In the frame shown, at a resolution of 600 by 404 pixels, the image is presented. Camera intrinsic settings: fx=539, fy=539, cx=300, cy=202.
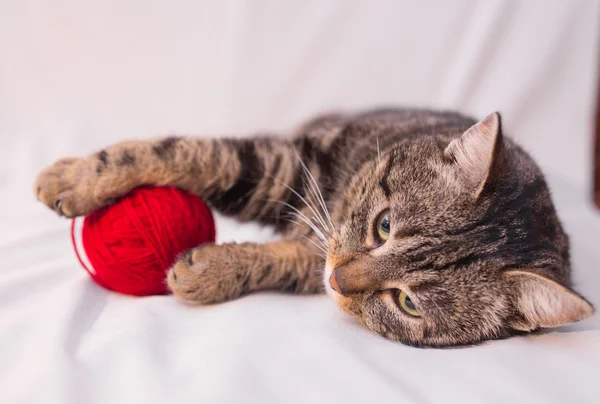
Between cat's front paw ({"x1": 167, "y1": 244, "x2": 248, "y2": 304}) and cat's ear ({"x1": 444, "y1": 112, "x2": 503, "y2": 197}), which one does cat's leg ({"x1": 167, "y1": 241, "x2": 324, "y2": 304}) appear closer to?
cat's front paw ({"x1": 167, "y1": 244, "x2": 248, "y2": 304})

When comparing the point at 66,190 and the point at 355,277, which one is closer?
the point at 355,277

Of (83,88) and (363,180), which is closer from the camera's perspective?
(363,180)

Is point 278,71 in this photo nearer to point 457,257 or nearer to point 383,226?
point 383,226

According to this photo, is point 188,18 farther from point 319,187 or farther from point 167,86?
point 319,187

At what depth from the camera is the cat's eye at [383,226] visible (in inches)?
40.8

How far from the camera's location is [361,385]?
86 cm

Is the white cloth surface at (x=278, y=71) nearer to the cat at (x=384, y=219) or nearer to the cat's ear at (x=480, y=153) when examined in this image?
the cat at (x=384, y=219)

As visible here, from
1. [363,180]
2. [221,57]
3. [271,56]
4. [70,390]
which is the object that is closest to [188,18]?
[221,57]

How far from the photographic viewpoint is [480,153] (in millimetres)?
982

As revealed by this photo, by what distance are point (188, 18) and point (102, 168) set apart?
4.57 feet

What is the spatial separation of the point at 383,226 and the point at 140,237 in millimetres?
489

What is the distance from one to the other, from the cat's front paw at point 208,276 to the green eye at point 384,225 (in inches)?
12.6

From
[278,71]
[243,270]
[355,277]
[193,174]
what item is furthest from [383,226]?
[278,71]

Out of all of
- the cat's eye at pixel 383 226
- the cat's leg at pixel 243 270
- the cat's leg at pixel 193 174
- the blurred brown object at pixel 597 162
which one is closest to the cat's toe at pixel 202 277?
the cat's leg at pixel 243 270
